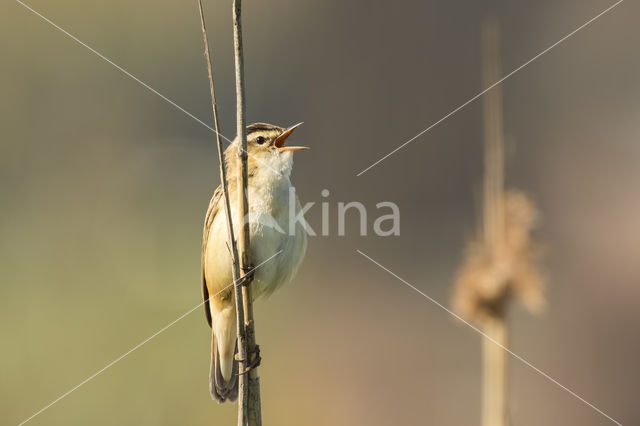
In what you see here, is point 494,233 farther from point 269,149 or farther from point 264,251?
point 269,149

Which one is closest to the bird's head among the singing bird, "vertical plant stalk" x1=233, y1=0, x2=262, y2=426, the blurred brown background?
the singing bird

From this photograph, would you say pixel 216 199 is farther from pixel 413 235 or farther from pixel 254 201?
pixel 413 235

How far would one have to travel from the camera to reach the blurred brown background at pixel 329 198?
22.2 ft

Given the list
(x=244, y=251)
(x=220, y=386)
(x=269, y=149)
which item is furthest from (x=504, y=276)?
(x=220, y=386)

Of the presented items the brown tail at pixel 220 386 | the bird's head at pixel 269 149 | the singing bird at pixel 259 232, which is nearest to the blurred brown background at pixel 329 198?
the brown tail at pixel 220 386

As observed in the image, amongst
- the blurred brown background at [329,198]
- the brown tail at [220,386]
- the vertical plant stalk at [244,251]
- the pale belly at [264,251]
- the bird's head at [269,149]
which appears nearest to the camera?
the vertical plant stalk at [244,251]

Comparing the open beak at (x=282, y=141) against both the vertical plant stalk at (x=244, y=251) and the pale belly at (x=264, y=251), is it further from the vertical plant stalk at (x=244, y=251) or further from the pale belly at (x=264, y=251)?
the vertical plant stalk at (x=244, y=251)

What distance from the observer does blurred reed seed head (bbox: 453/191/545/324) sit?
2701 millimetres

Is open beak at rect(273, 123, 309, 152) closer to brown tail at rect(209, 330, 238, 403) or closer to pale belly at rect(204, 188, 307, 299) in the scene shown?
pale belly at rect(204, 188, 307, 299)

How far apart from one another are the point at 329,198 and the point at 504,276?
28.0 ft

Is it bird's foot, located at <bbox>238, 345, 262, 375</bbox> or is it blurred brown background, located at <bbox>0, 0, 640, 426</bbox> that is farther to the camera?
blurred brown background, located at <bbox>0, 0, 640, 426</bbox>

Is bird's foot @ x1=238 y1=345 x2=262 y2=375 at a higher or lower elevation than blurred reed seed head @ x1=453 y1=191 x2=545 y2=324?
lower

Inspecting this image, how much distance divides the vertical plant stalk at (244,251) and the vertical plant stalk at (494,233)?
913 millimetres

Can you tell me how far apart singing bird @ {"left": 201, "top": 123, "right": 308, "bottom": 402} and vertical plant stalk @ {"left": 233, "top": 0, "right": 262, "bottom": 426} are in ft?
2.36
